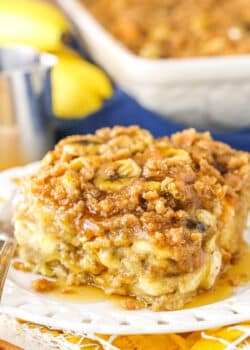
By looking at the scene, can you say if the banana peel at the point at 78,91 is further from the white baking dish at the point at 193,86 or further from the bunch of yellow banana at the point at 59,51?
the white baking dish at the point at 193,86

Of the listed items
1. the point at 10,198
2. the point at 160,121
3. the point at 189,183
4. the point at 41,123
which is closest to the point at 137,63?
the point at 160,121

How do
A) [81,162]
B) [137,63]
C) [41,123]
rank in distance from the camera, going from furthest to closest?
1. [41,123]
2. [137,63]
3. [81,162]

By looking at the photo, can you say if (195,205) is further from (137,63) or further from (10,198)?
(137,63)

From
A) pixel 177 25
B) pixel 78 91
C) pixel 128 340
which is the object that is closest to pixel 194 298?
pixel 128 340

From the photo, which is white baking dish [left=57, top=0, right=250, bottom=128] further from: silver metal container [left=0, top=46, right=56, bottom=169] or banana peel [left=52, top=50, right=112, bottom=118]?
silver metal container [left=0, top=46, right=56, bottom=169]

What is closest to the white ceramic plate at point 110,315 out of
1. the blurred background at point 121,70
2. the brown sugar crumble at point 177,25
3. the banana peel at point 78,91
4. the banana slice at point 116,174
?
the banana slice at point 116,174

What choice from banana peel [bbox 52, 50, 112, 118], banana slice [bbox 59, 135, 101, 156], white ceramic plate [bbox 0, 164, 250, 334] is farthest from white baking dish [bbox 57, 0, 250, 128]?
white ceramic plate [bbox 0, 164, 250, 334]
